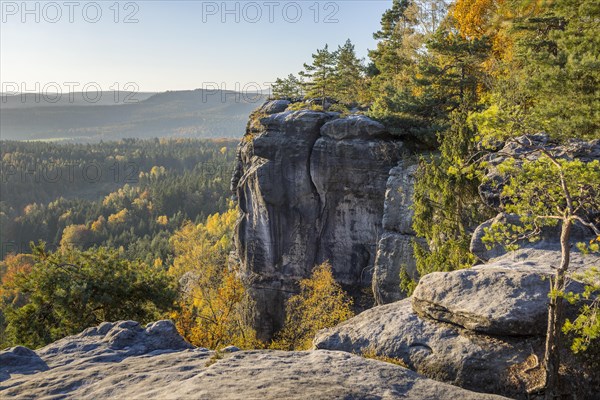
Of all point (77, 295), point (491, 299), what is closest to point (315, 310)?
point (77, 295)

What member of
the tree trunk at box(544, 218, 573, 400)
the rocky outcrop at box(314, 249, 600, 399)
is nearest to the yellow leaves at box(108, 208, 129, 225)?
the rocky outcrop at box(314, 249, 600, 399)

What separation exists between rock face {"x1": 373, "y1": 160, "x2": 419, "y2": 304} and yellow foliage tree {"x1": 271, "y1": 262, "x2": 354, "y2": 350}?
3.77 metres

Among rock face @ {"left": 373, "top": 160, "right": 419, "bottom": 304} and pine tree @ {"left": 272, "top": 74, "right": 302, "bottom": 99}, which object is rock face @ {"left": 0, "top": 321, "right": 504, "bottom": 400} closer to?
rock face @ {"left": 373, "top": 160, "right": 419, "bottom": 304}

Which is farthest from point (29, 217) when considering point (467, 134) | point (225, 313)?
point (467, 134)

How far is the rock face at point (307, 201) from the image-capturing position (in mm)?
29859

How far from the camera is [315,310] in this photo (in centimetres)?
2759

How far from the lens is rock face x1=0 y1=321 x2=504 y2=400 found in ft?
22.2

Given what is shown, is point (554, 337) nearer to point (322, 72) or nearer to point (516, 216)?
point (516, 216)

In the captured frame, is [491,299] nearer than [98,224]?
Yes

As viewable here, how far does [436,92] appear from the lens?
91.5 ft

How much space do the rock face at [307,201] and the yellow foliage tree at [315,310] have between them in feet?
5.03

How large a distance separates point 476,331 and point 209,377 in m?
6.33

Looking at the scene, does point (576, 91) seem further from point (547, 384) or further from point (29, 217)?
point (29, 217)

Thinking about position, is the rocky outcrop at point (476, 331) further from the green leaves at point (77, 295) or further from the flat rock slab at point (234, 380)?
the green leaves at point (77, 295)
